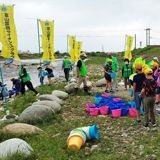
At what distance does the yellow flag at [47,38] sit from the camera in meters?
8.70

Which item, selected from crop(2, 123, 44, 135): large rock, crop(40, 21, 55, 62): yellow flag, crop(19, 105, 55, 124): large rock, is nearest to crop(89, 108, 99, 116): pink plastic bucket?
crop(19, 105, 55, 124): large rock

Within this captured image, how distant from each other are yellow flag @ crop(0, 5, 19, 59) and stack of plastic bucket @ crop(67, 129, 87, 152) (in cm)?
382

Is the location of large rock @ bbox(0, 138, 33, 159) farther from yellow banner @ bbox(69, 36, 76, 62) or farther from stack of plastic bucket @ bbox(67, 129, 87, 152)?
yellow banner @ bbox(69, 36, 76, 62)

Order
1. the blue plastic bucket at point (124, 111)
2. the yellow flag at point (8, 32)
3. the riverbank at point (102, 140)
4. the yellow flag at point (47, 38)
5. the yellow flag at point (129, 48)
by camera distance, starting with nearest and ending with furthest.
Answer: the riverbank at point (102, 140) < the blue plastic bucket at point (124, 111) < the yellow flag at point (8, 32) < the yellow flag at point (47, 38) < the yellow flag at point (129, 48)

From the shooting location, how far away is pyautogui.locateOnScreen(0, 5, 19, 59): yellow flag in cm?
631

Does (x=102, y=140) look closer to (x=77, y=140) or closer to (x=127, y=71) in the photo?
(x=77, y=140)

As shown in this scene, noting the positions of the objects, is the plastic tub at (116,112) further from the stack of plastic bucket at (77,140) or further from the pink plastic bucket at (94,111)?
the stack of plastic bucket at (77,140)

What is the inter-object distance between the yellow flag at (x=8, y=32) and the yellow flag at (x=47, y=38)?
7.45 ft

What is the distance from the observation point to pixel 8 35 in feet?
21.1

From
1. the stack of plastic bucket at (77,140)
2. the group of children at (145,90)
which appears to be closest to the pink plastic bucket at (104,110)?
the group of children at (145,90)

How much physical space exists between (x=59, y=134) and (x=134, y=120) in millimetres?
2153

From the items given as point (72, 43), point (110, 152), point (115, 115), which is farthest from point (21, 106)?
point (72, 43)

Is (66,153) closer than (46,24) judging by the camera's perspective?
Yes

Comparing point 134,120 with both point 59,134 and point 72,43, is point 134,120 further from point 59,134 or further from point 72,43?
point 72,43
